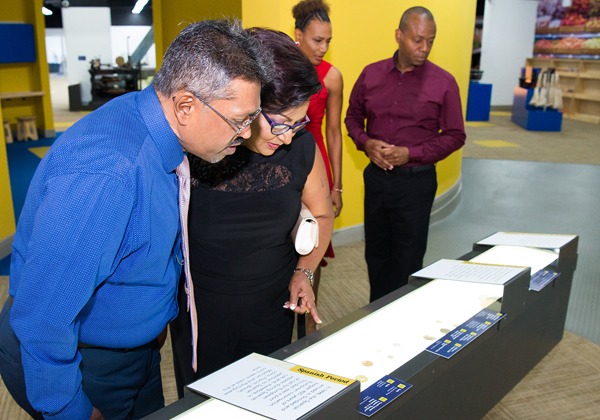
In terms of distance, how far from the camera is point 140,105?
121cm

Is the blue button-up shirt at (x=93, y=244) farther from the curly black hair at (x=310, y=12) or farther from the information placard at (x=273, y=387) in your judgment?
the curly black hair at (x=310, y=12)

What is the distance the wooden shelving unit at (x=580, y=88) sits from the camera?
13320 mm

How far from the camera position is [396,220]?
3.23 meters

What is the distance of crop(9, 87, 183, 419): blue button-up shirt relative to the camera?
3.43 ft

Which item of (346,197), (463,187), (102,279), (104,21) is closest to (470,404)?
(102,279)

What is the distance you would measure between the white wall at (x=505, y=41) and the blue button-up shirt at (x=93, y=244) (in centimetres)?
1595

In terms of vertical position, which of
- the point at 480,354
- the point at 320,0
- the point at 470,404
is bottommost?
the point at 470,404

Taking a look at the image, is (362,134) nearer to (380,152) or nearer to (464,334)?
(380,152)

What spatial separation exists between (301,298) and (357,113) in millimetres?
1936

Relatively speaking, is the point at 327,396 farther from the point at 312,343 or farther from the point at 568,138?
the point at 568,138

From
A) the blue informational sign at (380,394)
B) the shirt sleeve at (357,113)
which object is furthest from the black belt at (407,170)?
the blue informational sign at (380,394)

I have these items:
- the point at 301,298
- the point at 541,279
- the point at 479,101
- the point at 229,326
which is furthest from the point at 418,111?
the point at 479,101

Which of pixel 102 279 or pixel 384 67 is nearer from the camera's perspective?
pixel 102 279

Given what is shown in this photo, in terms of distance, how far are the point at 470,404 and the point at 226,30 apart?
50.5 inches
